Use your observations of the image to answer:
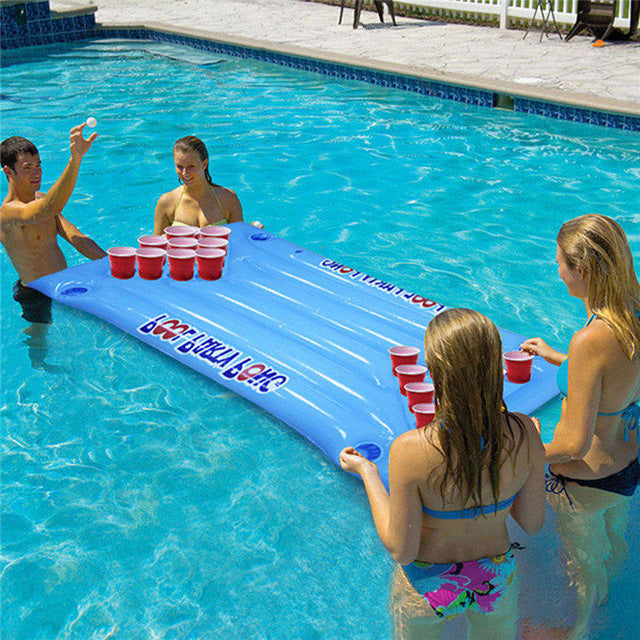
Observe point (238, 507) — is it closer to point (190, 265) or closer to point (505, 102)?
point (190, 265)

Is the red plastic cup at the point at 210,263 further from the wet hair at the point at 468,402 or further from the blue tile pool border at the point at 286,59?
the blue tile pool border at the point at 286,59

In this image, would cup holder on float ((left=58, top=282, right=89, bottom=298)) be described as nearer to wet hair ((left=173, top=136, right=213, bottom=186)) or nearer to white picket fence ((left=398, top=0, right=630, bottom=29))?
wet hair ((left=173, top=136, right=213, bottom=186))

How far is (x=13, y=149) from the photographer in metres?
4.54

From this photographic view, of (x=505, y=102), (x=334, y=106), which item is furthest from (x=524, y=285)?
(x=334, y=106)

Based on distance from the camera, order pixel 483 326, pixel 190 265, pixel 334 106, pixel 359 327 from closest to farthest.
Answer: pixel 483 326 → pixel 359 327 → pixel 190 265 → pixel 334 106

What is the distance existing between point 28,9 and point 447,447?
49.6 ft

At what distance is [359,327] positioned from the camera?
4.70 meters

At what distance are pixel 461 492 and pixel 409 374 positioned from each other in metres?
1.84

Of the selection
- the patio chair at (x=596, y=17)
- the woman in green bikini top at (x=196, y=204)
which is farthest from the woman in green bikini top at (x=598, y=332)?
the patio chair at (x=596, y=17)

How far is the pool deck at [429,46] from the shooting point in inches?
402

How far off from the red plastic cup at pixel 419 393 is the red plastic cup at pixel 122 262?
7.21 ft

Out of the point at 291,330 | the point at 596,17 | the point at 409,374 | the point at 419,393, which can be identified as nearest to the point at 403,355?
the point at 409,374

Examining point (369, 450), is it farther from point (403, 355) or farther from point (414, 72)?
point (414, 72)

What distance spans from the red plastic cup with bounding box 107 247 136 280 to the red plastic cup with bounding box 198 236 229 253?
1.43ft
